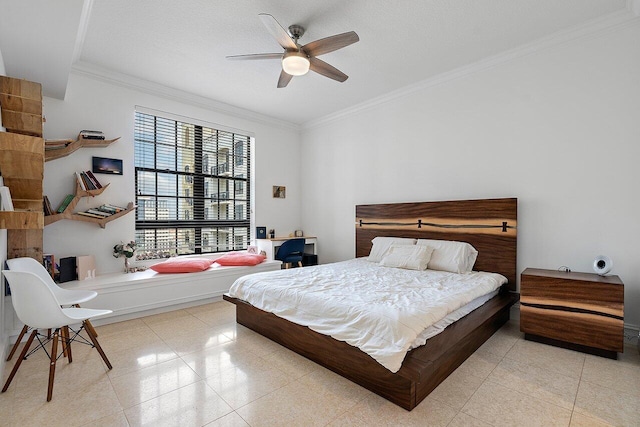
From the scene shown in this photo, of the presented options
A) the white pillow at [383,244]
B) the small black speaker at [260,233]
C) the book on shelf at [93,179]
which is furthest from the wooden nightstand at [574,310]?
the book on shelf at [93,179]

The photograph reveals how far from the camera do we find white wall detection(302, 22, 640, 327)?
271cm

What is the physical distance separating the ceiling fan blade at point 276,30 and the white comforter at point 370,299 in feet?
7.05

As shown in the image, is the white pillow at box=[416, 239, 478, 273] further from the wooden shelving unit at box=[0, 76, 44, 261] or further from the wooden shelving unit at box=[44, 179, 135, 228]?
the wooden shelving unit at box=[44, 179, 135, 228]

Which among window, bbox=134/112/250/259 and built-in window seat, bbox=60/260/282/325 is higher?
window, bbox=134/112/250/259

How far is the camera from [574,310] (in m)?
2.53

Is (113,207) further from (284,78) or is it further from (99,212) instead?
(284,78)

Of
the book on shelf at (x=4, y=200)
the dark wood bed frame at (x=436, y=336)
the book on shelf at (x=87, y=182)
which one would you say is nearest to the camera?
the dark wood bed frame at (x=436, y=336)

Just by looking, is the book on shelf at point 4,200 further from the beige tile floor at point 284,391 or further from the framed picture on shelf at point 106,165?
the framed picture on shelf at point 106,165

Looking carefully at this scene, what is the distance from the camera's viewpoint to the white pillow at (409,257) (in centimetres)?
351

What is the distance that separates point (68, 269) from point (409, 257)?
154 inches

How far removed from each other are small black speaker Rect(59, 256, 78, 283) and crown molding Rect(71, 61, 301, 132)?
2.19 meters

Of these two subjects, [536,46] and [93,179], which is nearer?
[536,46]

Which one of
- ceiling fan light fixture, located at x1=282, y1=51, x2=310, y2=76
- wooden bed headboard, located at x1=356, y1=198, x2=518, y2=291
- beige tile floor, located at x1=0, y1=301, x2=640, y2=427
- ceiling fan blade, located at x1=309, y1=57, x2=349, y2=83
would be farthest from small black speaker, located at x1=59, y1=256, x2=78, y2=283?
wooden bed headboard, located at x1=356, y1=198, x2=518, y2=291

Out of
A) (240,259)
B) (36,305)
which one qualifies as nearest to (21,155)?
(36,305)
